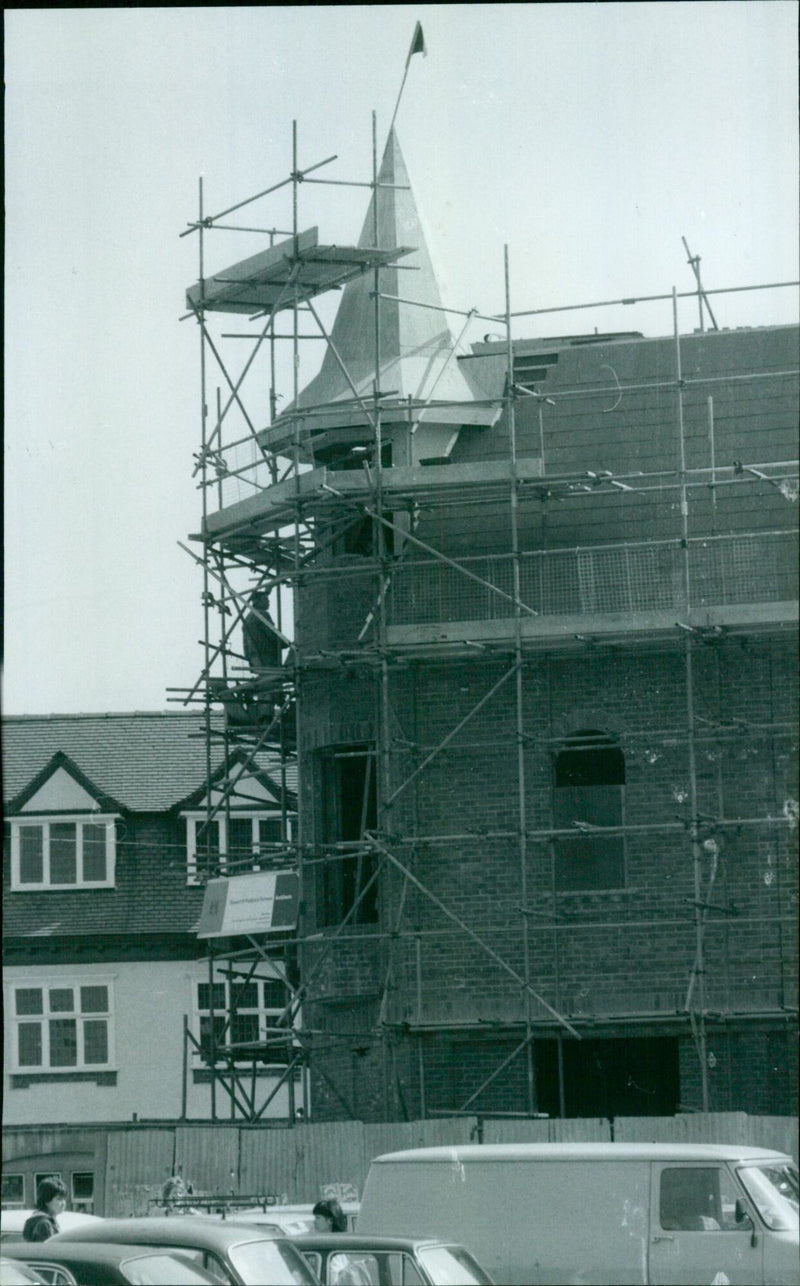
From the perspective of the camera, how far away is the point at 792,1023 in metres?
20.7

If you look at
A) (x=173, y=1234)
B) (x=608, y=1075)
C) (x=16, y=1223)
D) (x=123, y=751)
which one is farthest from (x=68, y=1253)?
(x=123, y=751)

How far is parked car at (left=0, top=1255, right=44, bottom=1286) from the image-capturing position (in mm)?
10062

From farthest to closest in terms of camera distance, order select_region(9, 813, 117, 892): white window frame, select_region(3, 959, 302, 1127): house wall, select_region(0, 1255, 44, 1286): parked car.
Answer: select_region(9, 813, 117, 892): white window frame < select_region(3, 959, 302, 1127): house wall < select_region(0, 1255, 44, 1286): parked car

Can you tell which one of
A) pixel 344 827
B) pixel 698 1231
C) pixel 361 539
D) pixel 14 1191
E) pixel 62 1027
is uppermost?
pixel 361 539

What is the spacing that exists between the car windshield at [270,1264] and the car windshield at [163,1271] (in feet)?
0.77

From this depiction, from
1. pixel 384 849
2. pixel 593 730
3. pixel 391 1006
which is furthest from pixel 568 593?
pixel 391 1006

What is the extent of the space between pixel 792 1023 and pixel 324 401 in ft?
30.3

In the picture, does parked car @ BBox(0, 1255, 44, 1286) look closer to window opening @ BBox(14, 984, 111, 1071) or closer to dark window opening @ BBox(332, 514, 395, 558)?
dark window opening @ BBox(332, 514, 395, 558)

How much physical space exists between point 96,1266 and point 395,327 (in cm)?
1602

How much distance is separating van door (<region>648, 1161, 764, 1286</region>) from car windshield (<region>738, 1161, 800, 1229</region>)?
14 centimetres

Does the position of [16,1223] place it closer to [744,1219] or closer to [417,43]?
[744,1219]

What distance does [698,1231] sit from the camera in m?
15.6

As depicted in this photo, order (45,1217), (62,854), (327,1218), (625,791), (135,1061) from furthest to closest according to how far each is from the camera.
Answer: (62,854)
(135,1061)
(625,791)
(327,1218)
(45,1217)

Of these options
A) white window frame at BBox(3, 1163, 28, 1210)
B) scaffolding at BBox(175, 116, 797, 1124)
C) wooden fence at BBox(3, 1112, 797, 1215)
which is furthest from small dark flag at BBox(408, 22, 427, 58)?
white window frame at BBox(3, 1163, 28, 1210)
